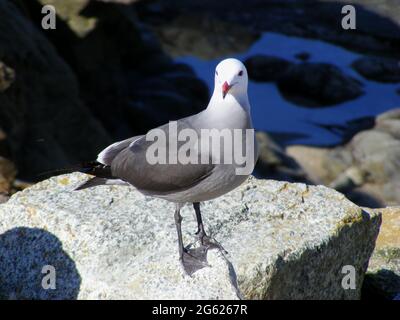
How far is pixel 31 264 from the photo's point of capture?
5707 mm

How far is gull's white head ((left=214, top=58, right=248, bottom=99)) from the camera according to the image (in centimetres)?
454

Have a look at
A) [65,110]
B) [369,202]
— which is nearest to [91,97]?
[65,110]

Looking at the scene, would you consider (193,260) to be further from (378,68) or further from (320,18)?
(320,18)

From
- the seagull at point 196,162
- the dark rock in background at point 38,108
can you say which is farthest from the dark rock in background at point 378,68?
the seagull at point 196,162

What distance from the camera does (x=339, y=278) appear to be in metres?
6.17

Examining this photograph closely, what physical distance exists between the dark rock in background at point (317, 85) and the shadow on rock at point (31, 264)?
559 inches

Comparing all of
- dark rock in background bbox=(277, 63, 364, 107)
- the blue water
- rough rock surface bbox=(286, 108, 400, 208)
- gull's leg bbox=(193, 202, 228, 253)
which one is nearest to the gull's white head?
gull's leg bbox=(193, 202, 228, 253)

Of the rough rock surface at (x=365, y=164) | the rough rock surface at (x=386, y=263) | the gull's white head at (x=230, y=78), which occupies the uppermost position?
the gull's white head at (x=230, y=78)

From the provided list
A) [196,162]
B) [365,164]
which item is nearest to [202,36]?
[365,164]

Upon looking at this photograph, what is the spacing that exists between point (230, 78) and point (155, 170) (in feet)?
2.90

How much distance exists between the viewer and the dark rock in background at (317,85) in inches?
757

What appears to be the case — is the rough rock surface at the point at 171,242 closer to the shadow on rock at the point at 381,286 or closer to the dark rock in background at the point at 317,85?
the shadow on rock at the point at 381,286

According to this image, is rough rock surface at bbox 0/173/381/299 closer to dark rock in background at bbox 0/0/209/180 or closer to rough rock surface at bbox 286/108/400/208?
dark rock in background at bbox 0/0/209/180

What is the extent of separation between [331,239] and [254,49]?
16147 millimetres
